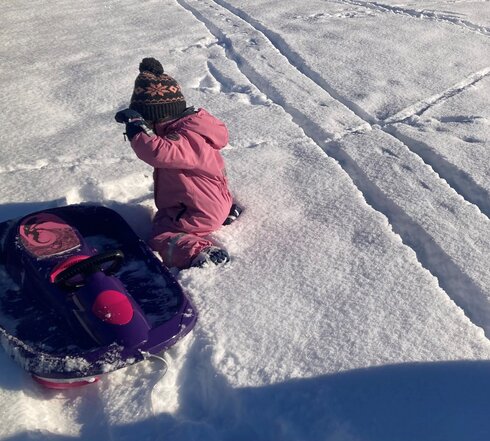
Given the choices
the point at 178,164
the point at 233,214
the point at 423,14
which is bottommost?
the point at 233,214

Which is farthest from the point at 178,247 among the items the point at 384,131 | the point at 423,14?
the point at 423,14

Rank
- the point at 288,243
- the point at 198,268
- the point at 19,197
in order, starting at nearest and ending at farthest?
1. the point at 198,268
2. the point at 288,243
3. the point at 19,197

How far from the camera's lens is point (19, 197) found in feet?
10.4

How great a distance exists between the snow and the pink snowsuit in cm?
14

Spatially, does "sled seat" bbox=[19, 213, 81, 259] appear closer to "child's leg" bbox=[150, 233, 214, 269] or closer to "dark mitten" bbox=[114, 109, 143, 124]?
"child's leg" bbox=[150, 233, 214, 269]

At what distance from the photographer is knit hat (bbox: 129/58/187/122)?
275cm

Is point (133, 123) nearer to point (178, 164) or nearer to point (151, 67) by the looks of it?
point (178, 164)

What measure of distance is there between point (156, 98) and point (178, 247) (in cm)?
70

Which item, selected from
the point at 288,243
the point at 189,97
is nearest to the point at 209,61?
the point at 189,97

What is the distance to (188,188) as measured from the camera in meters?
2.84

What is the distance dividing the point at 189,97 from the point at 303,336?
2.66 metres

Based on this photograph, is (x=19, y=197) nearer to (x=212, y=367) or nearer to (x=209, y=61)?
(x=212, y=367)

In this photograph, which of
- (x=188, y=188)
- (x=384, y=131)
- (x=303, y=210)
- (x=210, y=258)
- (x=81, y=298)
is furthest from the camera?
(x=384, y=131)

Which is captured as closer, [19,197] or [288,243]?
[288,243]
